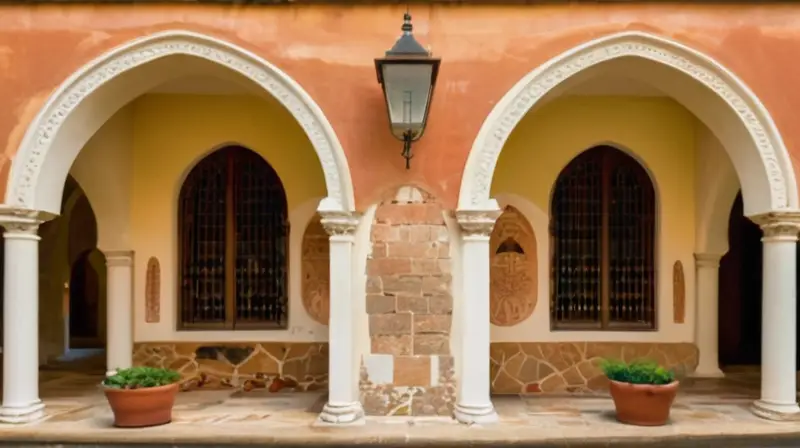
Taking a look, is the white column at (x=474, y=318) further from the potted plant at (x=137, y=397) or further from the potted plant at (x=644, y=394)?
the potted plant at (x=137, y=397)

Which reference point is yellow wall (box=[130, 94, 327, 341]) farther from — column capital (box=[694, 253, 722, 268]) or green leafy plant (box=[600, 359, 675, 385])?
column capital (box=[694, 253, 722, 268])

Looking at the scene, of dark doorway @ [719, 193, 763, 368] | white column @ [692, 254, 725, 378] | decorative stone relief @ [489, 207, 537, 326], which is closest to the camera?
decorative stone relief @ [489, 207, 537, 326]

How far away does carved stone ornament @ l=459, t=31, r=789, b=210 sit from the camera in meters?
6.14

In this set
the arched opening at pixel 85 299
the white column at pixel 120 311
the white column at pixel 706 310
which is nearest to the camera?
the white column at pixel 120 311

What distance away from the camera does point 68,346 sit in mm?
12234

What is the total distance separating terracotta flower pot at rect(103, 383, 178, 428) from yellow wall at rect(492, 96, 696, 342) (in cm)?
416

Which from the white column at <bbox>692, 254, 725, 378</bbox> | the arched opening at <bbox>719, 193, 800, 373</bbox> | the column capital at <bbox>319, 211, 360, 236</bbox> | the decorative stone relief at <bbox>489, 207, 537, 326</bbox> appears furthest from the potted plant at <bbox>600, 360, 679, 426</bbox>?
the arched opening at <bbox>719, 193, 800, 373</bbox>

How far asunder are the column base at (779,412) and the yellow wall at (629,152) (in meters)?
1.71

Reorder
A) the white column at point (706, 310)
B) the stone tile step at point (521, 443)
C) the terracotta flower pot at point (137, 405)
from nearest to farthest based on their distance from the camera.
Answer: the stone tile step at point (521, 443) < the terracotta flower pot at point (137, 405) < the white column at point (706, 310)

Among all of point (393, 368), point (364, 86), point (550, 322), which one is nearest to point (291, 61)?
point (364, 86)

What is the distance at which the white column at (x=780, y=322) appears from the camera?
242 inches

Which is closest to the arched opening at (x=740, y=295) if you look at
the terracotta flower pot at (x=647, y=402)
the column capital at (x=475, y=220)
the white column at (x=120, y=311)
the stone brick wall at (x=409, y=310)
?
the terracotta flower pot at (x=647, y=402)

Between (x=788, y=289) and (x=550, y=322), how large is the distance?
247 cm

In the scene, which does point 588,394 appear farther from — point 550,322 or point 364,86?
point 364,86
